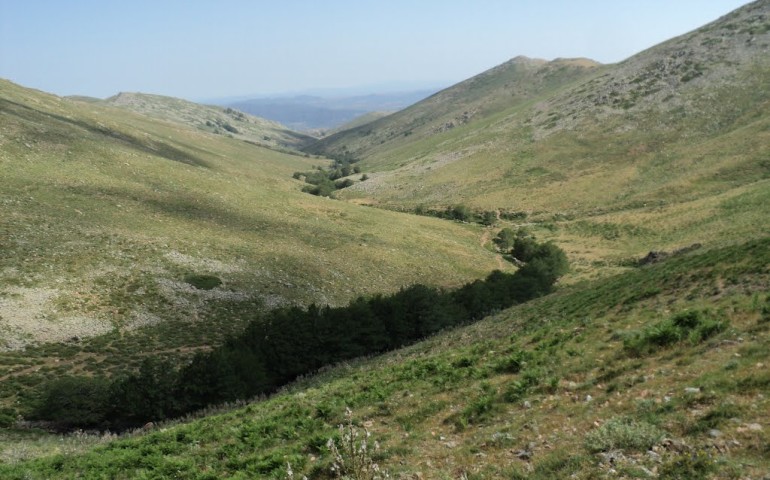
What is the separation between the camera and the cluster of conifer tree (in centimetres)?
2822

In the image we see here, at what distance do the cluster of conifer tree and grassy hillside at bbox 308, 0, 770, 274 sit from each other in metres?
31.3

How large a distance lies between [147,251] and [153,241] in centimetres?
309


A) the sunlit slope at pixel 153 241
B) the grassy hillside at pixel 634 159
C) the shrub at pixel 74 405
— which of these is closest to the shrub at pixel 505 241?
the sunlit slope at pixel 153 241

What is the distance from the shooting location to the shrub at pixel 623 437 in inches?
400

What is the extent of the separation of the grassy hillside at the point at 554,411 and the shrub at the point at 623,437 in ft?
0.09

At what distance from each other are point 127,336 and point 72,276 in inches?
450

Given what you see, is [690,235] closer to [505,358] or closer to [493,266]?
[493,266]

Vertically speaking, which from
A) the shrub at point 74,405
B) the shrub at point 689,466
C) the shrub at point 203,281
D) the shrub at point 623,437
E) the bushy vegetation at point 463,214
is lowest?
the shrub at point 74,405

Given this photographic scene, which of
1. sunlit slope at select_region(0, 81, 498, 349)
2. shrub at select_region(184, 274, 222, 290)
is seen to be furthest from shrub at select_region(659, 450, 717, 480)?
shrub at select_region(184, 274, 222, 290)

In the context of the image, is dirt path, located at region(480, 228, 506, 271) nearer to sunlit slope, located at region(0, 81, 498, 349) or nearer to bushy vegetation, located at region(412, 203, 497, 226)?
sunlit slope, located at region(0, 81, 498, 349)

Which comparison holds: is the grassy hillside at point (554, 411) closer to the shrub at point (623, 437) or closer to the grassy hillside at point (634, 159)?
the shrub at point (623, 437)

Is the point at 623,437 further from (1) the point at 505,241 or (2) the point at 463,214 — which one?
(2) the point at 463,214

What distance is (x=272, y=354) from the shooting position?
35.0 metres

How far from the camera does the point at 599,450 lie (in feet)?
34.5
